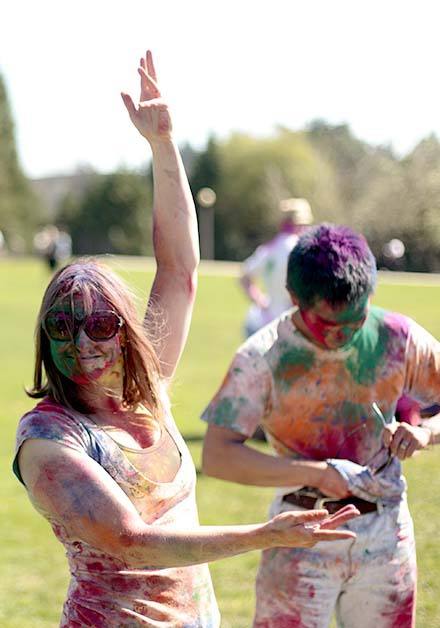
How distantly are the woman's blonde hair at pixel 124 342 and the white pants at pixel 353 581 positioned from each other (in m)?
0.73

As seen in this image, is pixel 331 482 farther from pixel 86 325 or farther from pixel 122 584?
pixel 86 325

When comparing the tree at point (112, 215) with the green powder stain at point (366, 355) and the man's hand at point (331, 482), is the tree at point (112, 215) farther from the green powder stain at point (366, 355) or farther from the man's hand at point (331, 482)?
the man's hand at point (331, 482)

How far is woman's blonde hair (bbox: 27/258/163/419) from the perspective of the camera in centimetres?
239

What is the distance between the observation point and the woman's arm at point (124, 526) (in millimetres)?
2133

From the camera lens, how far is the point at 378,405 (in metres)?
3.00

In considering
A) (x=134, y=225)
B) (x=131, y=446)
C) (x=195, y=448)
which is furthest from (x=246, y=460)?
(x=134, y=225)

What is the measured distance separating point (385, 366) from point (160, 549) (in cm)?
106

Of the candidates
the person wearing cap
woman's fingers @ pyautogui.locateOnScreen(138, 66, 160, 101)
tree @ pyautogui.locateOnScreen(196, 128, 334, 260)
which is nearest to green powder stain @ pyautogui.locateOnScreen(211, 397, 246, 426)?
woman's fingers @ pyautogui.locateOnScreen(138, 66, 160, 101)

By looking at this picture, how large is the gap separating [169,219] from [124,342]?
59 cm

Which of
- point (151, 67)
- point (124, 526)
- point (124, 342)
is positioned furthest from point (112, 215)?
point (124, 526)

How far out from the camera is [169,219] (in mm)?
2914

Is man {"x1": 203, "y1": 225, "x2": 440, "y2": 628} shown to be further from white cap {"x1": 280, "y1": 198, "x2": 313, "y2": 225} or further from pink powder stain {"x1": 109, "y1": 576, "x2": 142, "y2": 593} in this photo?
white cap {"x1": 280, "y1": 198, "x2": 313, "y2": 225}

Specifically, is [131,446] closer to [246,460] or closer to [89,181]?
[246,460]

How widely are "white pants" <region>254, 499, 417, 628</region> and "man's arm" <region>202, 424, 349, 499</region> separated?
14 cm
